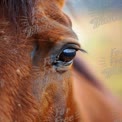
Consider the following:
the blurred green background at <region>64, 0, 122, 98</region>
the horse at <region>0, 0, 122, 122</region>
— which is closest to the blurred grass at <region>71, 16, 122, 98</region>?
the blurred green background at <region>64, 0, 122, 98</region>

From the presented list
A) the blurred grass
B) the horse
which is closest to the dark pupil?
A: the horse

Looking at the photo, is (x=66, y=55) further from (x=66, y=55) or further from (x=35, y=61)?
(x=35, y=61)

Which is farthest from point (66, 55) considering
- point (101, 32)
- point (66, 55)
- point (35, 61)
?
point (101, 32)

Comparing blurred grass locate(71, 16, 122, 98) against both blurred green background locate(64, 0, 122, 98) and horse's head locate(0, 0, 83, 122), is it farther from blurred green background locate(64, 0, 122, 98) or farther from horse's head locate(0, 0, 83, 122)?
horse's head locate(0, 0, 83, 122)

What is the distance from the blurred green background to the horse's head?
8.5 inches

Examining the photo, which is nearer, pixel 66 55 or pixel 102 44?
pixel 66 55

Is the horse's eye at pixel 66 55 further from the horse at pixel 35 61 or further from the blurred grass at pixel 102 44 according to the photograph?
the blurred grass at pixel 102 44

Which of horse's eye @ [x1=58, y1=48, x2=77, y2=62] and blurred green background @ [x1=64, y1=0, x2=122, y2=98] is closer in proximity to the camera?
horse's eye @ [x1=58, y1=48, x2=77, y2=62]

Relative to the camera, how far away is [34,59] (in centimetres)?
104

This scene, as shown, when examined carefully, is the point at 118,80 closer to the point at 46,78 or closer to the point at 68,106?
the point at 68,106

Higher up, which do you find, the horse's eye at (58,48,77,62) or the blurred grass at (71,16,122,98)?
the horse's eye at (58,48,77,62)

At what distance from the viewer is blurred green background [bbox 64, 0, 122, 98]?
1.36 m

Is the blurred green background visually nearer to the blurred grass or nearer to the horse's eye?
the blurred grass

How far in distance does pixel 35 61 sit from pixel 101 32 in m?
0.47
